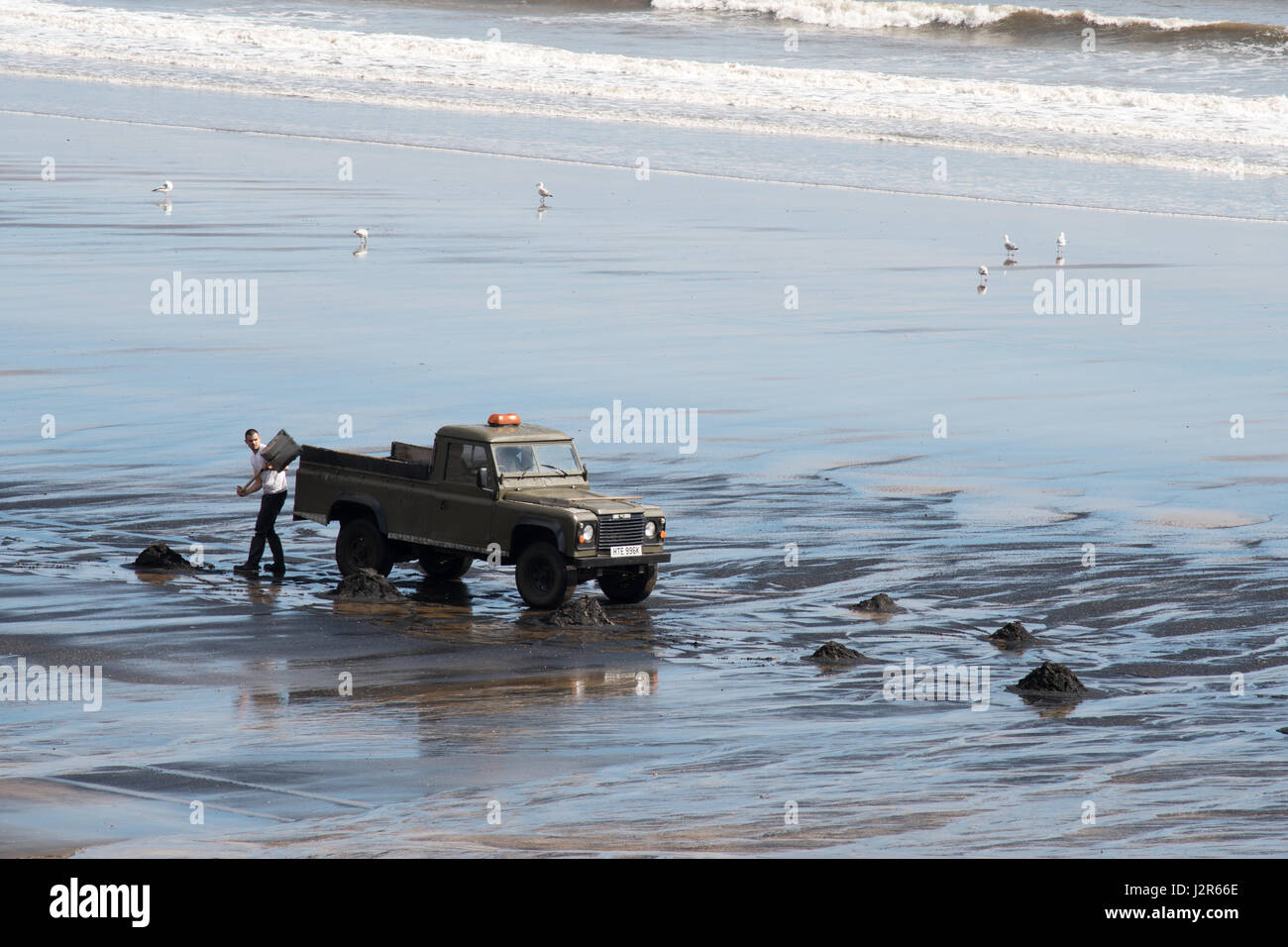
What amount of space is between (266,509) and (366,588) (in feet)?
5.07

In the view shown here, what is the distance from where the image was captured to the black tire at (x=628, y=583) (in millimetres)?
17969

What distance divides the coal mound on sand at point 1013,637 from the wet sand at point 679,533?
149 millimetres

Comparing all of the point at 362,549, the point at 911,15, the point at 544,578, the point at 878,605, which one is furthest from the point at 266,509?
the point at 911,15

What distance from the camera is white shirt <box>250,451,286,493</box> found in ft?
63.0

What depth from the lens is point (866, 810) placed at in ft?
37.4

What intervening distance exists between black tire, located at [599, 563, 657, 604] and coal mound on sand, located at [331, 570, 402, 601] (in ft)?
6.68

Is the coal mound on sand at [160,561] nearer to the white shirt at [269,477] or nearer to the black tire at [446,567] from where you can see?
the white shirt at [269,477]

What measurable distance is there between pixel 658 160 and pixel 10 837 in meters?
40.8

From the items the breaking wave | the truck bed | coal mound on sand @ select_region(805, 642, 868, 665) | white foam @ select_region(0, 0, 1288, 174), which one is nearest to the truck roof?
the truck bed

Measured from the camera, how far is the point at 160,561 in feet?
61.2

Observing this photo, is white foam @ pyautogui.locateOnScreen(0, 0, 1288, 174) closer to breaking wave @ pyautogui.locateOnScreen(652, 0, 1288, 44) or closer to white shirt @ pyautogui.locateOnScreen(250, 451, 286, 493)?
breaking wave @ pyautogui.locateOnScreen(652, 0, 1288, 44)
